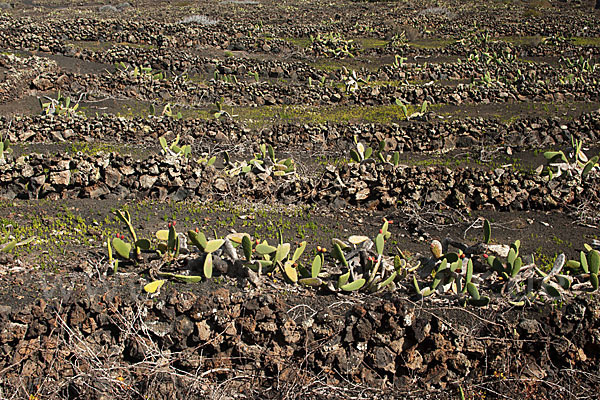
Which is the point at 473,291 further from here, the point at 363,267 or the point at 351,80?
the point at 351,80

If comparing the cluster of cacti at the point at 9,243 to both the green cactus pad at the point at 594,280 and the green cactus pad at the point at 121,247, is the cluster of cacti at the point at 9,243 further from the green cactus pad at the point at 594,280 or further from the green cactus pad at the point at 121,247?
the green cactus pad at the point at 594,280

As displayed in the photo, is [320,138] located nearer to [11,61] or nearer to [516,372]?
[516,372]

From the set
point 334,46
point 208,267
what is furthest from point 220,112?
point 334,46

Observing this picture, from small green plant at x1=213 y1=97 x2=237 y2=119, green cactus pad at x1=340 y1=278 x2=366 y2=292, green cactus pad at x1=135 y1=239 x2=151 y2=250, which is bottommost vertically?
small green plant at x1=213 y1=97 x2=237 y2=119

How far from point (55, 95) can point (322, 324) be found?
12.0 meters

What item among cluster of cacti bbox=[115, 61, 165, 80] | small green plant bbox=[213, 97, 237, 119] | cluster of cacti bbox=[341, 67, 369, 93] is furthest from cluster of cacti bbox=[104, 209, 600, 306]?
cluster of cacti bbox=[341, 67, 369, 93]

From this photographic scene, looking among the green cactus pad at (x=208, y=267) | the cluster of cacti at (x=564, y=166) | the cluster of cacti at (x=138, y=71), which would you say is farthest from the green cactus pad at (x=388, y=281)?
the cluster of cacti at (x=138, y=71)

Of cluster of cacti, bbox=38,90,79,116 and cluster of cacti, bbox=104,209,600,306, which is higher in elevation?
cluster of cacti, bbox=38,90,79,116

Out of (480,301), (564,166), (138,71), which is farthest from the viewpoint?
(138,71)

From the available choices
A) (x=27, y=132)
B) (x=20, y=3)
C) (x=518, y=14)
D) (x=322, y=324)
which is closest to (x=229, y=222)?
(x=322, y=324)

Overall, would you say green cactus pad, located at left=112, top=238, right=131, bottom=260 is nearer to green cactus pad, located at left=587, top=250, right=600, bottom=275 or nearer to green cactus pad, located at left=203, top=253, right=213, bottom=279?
green cactus pad, located at left=203, top=253, right=213, bottom=279

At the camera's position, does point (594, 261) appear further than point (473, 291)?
Yes

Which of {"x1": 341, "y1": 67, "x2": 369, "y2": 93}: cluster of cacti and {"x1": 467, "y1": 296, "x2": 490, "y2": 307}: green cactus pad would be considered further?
{"x1": 341, "y1": 67, "x2": 369, "y2": 93}: cluster of cacti

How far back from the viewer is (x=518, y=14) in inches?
1313
